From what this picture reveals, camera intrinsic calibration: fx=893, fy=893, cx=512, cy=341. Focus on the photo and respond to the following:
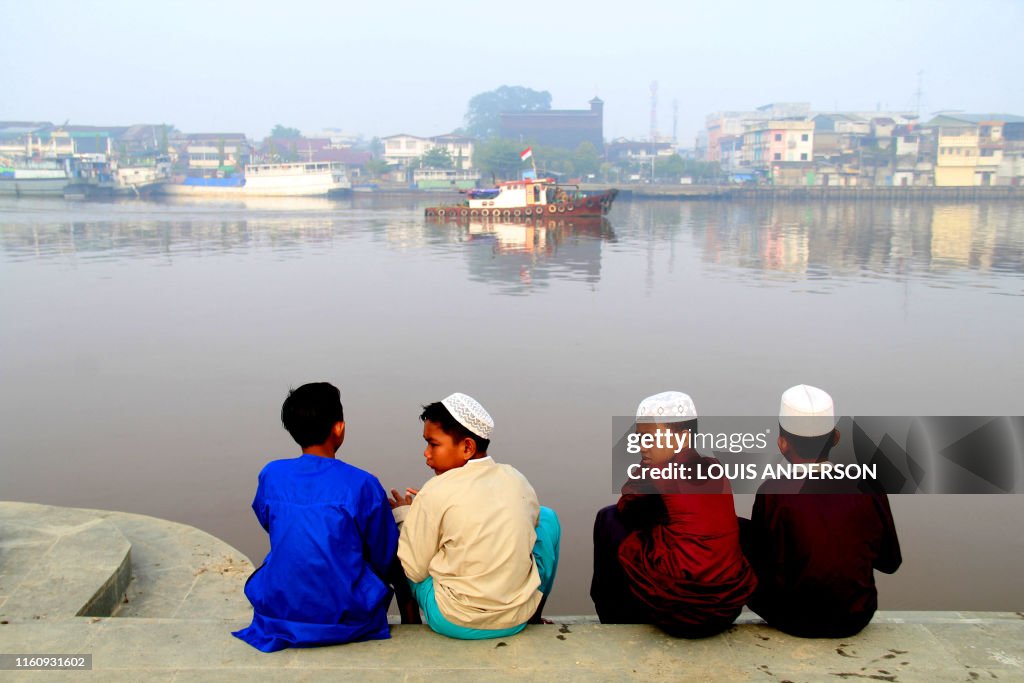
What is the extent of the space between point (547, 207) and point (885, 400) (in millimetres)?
26952

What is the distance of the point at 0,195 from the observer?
193 feet

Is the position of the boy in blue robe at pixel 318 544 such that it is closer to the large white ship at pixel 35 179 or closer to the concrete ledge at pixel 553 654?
the concrete ledge at pixel 553 654

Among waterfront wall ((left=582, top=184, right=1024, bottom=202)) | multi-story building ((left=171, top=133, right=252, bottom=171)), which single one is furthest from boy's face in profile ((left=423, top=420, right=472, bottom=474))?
multi-story building ((left=171, top=133, right=252, bottom=171))

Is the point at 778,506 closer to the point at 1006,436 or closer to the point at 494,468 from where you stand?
the point at 494,468

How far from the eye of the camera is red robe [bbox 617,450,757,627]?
250cm

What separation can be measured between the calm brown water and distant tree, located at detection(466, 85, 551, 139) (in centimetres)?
11806

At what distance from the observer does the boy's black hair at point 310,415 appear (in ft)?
8.55

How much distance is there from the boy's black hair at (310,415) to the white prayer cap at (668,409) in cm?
89

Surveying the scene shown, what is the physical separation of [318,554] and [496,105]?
144 metres

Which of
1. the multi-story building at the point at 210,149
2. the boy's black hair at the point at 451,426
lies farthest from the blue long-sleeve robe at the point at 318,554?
the multi-story building at the point at 210,149

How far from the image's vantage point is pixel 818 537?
2537 mm

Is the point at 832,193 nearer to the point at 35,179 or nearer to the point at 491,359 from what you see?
the point at 35,179

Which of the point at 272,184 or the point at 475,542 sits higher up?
the point at 272,184

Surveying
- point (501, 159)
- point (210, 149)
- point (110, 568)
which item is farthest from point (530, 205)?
point (210, 149)
